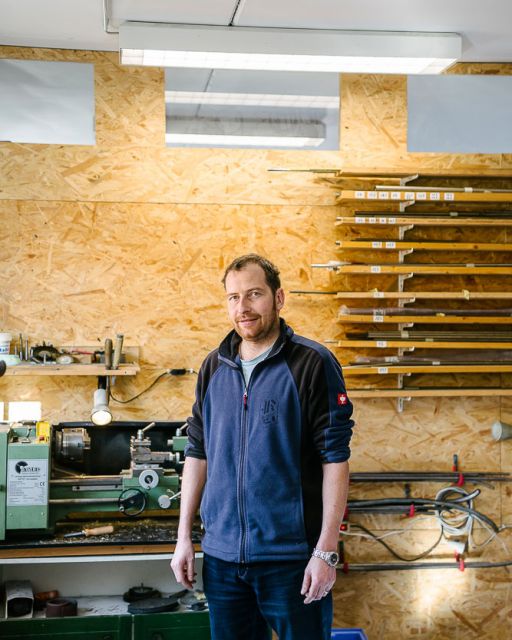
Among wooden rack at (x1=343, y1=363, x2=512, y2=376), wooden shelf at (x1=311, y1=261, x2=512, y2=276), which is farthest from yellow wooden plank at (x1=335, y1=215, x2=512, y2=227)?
wooden rack at (x1=343, y1=363, x2=512, y2=376)

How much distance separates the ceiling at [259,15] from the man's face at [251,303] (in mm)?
Result: 1458

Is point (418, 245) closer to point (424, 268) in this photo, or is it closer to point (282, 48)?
point (424, 268)

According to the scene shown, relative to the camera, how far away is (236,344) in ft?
8.55

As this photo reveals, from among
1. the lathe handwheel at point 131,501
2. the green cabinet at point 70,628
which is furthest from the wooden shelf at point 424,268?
the green cabinet at point 70,628

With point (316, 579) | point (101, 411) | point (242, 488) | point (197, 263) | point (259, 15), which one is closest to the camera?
point (316, 579)

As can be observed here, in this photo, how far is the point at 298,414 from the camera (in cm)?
240

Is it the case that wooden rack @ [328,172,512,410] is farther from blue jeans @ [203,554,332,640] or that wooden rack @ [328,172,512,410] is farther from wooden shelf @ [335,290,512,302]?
blue jeans @ [203,554,332,640]

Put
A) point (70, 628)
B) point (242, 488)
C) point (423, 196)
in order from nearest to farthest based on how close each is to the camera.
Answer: point (242, 488)
point (70, 628)
point (423, 196)

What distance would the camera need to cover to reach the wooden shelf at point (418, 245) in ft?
13.3

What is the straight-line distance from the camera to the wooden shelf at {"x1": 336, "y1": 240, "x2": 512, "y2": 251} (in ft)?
13.3

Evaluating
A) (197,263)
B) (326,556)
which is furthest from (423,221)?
(326,556)

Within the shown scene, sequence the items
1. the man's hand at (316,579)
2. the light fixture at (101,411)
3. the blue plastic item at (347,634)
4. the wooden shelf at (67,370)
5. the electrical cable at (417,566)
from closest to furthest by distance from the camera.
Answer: the man's hand at (316,579), the light fixture at (101,411), the wooden shelf at (67,370), the blue plastic item at (347,634), the electrical cable at (417,566)

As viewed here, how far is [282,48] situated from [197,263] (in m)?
1.13

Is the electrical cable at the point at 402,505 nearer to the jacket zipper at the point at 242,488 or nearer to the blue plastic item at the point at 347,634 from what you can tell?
the blue plastic item at the point at 347,634
